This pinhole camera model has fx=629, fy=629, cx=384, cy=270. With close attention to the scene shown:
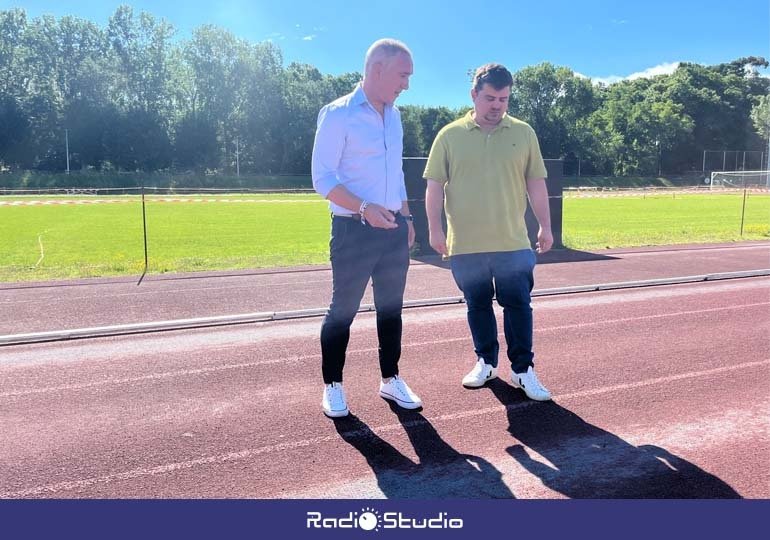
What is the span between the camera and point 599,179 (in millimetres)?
64375

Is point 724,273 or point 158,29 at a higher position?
point 158,29

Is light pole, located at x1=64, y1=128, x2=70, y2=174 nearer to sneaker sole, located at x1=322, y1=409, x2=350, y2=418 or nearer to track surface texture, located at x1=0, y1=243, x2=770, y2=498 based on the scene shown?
track surface texture, located at x1=0, y1=243, x2=770, y2=498

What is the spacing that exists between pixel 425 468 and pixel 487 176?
1.86m

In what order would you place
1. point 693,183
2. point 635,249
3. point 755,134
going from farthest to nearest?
point 755,134, point 693,183, point 635,249

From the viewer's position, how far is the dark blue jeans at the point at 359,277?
3.52m

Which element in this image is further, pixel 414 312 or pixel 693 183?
pixel 693 183

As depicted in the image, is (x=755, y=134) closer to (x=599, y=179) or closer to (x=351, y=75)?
(x=599, y=179)

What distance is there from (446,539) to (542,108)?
60.0m

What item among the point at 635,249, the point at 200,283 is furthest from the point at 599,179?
the point at 200,283

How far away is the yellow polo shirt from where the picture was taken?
4.00 metres

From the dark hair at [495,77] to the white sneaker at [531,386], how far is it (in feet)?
6.06

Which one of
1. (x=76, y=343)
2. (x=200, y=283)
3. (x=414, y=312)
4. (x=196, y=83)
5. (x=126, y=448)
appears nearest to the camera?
(x=126, y=448)
